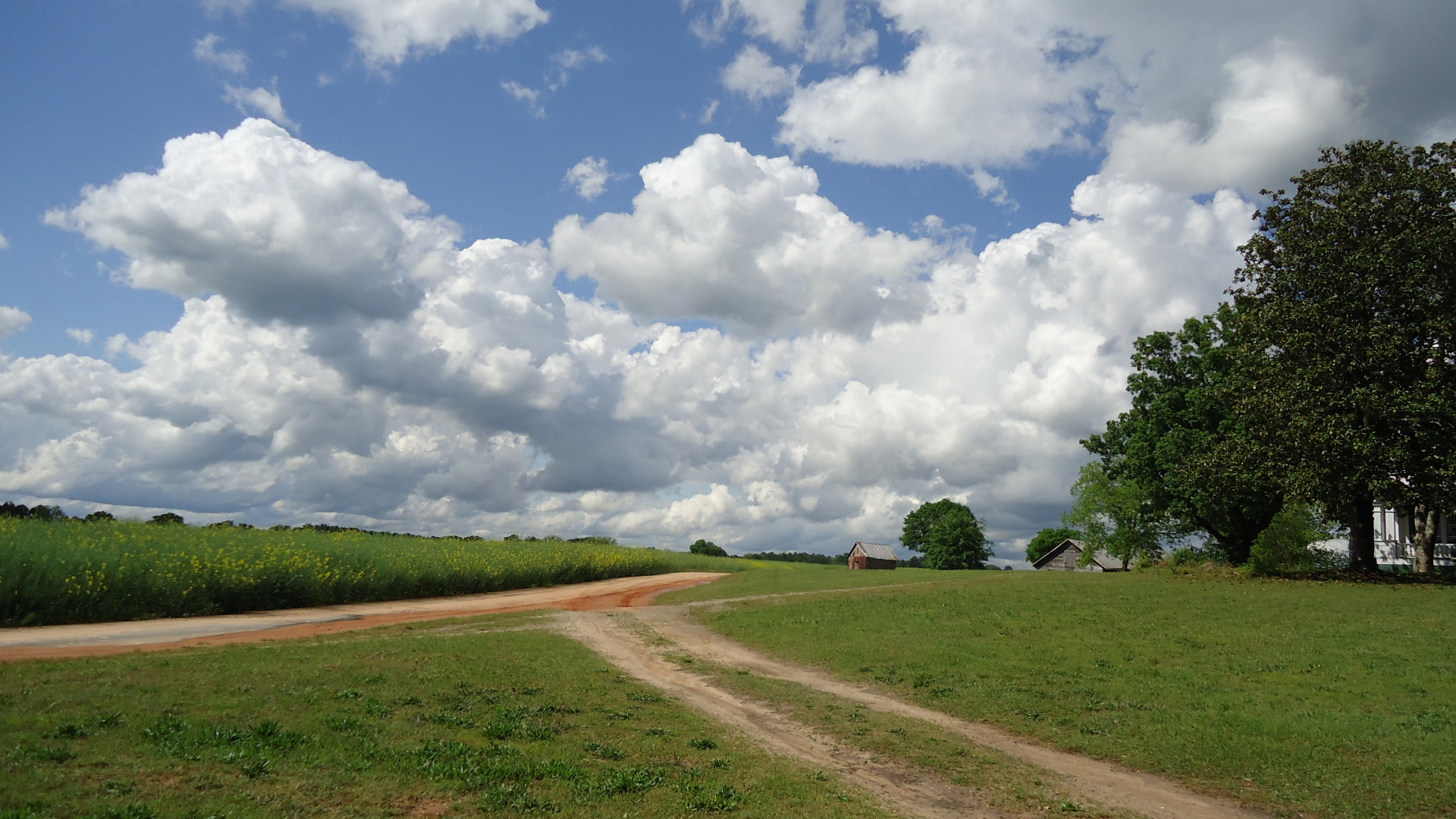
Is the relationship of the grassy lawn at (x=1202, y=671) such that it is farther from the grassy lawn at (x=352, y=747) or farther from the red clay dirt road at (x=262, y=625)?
the red clay dirt road at (x=262, y=625)

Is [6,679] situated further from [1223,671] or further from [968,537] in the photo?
[968,537]

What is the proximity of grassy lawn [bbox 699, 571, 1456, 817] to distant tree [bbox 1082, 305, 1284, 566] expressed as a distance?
6.08 meters

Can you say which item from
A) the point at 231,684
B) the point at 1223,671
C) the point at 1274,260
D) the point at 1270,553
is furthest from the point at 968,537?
the point at 231,684

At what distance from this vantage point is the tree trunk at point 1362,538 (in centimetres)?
3309

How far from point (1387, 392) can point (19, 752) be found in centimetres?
3951

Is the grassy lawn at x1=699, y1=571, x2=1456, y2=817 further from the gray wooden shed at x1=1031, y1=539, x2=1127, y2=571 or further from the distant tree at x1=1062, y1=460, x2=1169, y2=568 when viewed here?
the gray wooden shed at x1=1031, y1=539, x2=1127, y2=571

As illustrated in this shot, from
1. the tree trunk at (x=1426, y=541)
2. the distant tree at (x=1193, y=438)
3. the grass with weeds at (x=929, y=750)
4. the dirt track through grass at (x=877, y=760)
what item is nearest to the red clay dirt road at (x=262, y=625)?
the dirt track through grass at (x=877, y=760)

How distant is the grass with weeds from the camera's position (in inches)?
395

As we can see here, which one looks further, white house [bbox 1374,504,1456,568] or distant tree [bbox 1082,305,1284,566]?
white house [bbox 1374,504,1456,568]

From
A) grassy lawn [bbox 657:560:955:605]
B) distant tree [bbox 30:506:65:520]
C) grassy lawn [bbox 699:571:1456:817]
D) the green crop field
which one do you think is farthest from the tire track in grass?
distant tree [bbox 30:506:65:520]

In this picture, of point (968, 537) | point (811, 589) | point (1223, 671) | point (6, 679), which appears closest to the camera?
point (6, 679)

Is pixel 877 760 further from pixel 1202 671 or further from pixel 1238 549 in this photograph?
pixel 1238 549

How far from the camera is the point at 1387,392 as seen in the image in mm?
29250

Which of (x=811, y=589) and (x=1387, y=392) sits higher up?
(x=1387, y=392)
